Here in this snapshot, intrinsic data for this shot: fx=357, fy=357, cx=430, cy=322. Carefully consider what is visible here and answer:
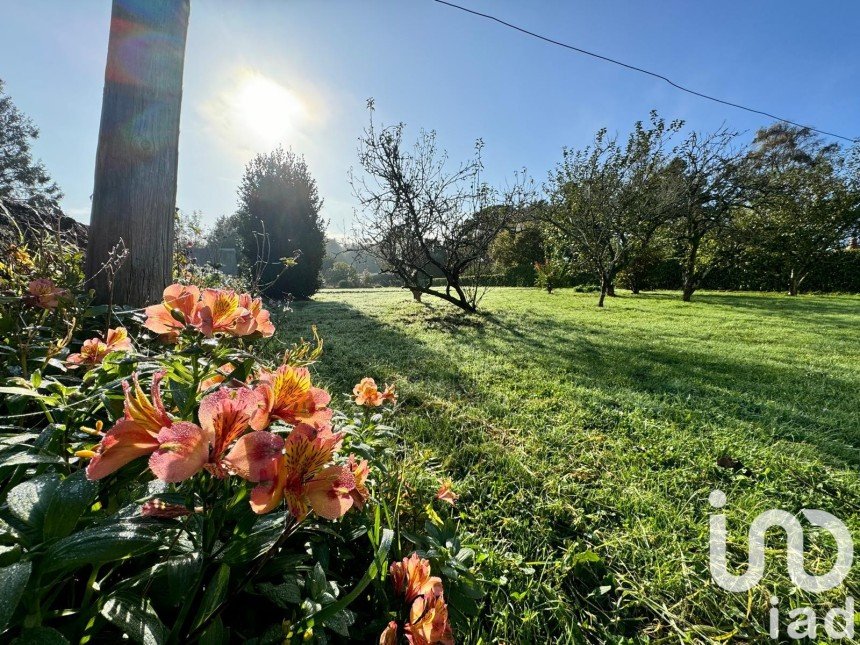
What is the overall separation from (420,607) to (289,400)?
396 millimetres

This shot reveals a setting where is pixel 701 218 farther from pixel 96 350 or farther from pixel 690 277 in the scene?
pixel 96 350

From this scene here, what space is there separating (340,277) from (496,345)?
68.8 feet

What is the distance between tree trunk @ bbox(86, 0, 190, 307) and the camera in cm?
173

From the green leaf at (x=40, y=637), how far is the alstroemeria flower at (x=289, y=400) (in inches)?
10.3

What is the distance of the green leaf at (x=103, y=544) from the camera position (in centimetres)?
38

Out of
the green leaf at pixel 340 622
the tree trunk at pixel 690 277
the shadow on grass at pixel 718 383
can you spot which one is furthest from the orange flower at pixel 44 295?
the tree trunk at pixel 690 277

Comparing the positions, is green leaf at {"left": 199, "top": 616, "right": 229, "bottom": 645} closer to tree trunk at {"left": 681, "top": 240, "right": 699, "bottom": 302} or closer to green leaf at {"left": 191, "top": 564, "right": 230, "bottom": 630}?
green leaf at {"left": 191, "top": 564, "right": 230, "bottom": 630}

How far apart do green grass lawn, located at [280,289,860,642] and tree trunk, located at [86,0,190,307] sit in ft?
4.47

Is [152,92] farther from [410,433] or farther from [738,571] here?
[738,571]

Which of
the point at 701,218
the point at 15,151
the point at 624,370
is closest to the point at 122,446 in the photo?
the point at 624,370

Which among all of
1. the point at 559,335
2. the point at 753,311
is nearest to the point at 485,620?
the point at 559,335

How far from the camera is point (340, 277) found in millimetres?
23906

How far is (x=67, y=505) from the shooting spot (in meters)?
0.43

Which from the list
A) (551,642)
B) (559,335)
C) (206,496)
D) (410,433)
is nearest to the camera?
(206,496)
